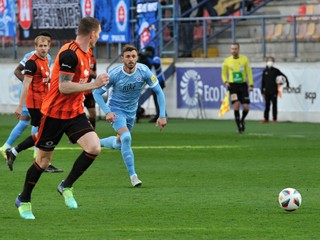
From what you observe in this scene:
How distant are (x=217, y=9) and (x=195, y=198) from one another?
78.1 ft

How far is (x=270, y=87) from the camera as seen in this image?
3203cm

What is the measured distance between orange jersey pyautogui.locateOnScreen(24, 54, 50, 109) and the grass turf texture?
1140 millimetres

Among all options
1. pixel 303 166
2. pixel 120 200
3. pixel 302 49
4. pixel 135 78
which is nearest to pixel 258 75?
pixel 302 49

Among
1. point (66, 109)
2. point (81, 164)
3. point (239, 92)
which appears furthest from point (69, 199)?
point (239, 92)

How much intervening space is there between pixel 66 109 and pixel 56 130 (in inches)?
10.0

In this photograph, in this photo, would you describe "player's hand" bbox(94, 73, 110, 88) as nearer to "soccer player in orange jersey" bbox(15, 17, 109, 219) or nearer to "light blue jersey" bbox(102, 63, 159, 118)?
"soccer player in orange jersey" bbox(15, 17, 109, 219)

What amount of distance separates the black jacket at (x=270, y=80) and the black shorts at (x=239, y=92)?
422 cm

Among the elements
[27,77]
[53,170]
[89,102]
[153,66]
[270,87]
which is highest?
[27,77]

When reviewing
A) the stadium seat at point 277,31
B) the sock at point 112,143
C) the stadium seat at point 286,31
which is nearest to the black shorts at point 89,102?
the sock at point 112,143

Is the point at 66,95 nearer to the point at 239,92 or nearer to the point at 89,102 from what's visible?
the point at 89,102

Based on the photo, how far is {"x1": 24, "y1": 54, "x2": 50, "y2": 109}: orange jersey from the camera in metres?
18.0

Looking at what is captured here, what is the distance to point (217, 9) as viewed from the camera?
37281mm

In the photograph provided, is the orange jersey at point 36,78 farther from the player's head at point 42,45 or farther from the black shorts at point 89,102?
the black shorts at point 89,102

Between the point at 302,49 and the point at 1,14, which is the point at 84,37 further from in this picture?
the point at 1,14
